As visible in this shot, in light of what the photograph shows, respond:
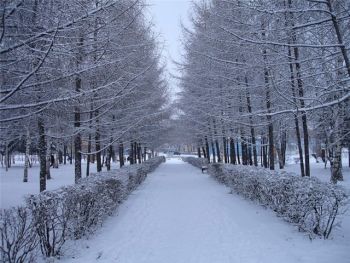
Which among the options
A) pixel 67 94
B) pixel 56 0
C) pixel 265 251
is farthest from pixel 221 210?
pixel 56 0

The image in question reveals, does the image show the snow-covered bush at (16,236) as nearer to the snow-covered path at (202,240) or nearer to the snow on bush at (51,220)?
the snow on bush at (51,220)

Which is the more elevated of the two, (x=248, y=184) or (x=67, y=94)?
(x=67, y=94)

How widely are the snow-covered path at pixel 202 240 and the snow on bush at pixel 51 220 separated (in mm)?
307

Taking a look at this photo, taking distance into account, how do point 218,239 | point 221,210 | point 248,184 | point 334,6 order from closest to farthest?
point 218,239, point 334,6, point 221,210, point 248,184

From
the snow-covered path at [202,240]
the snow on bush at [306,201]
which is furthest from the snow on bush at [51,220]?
the snow on bush at [306,201]

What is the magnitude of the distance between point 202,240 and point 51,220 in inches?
110

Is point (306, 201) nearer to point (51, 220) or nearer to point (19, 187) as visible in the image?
point (51, 220)

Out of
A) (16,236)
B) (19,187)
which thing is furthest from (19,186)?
(16,236)

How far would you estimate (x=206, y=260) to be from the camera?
6234mm

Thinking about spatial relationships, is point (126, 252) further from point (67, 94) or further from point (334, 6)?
point (334, 6)

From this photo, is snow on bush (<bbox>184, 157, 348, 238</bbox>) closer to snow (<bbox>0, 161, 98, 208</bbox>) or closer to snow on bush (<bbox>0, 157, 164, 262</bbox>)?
snow on bush (<bbox>0, 157, 164, 262</bbox>)

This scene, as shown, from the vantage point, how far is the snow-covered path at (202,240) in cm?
639

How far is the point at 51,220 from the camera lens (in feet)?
20.2

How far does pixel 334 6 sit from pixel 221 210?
227 inches
